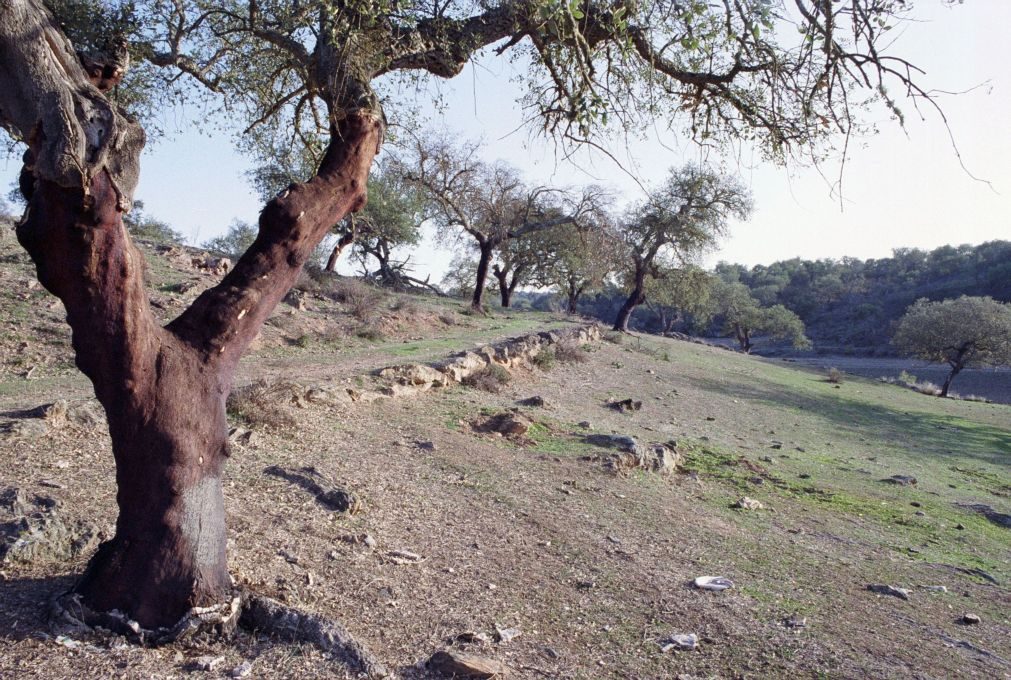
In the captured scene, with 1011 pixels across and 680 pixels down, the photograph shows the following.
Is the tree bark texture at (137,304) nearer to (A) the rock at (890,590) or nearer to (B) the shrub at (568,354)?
(A) the rock at (890,590)

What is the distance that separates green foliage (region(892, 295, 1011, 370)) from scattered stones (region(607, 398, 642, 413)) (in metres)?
25.8

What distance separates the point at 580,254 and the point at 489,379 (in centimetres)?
2122

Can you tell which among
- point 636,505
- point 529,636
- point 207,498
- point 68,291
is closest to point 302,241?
point 68,291

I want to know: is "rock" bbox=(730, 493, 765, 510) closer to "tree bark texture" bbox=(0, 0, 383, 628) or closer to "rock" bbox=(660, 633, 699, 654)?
"rock" bbox=(660, 633, 699, 654)

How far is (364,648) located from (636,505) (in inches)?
169

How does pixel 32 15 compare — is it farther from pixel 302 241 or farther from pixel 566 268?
pixel 566 268

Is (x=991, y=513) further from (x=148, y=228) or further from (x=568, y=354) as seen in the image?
(x=148, y=228)

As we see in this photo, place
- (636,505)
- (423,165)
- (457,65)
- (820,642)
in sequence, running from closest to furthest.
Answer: (820,642) < (457,65) < (636,505) < (423,165)

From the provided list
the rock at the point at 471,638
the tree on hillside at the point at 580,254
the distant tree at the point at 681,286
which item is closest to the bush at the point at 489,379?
the rock at the point at 471,638

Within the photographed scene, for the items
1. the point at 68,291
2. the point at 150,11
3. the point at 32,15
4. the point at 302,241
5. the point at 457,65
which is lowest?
the point at 68,291

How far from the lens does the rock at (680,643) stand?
4312mm

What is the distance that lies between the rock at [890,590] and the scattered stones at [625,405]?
8.29 metres

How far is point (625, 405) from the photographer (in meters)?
14.5

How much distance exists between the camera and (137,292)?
11.4 ft
